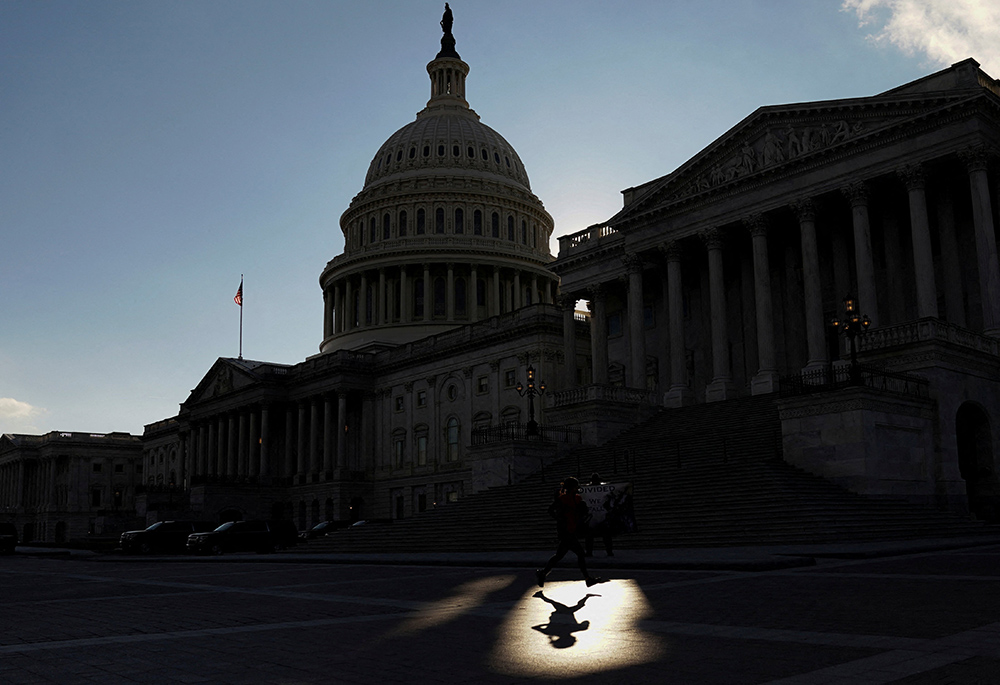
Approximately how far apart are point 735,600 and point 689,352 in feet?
140

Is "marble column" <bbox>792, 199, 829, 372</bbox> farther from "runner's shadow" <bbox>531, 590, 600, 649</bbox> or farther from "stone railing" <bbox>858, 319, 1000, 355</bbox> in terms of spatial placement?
"runner's shadow" <bbox>531, 590, 600, 649</bbox>

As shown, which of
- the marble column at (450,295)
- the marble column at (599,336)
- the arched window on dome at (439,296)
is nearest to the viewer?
the marble column at (599,336)

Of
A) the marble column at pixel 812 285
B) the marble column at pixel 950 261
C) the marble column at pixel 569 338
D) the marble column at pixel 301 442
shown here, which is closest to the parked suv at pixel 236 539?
the marble column at pixel 569 338

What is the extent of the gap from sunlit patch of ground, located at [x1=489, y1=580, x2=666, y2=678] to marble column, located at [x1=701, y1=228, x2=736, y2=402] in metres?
34.9

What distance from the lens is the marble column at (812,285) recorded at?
147 feet

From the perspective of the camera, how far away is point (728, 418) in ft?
143

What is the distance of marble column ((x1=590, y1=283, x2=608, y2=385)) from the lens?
56569 mm

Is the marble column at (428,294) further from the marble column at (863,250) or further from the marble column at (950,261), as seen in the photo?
the marble column at (950,261)

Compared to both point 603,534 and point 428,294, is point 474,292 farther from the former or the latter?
point 603,534

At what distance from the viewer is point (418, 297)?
10812 centimetres

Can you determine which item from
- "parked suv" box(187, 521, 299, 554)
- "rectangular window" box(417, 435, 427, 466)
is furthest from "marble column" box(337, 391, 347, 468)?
"parked suv" box(187, 521, 299, 554)

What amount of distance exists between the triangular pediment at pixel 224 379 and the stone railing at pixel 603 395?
51.8 metres

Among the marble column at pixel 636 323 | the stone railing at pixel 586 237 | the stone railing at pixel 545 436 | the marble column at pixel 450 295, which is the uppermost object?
the marble column at pixel 450 295

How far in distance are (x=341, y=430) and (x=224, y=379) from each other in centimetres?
2278
